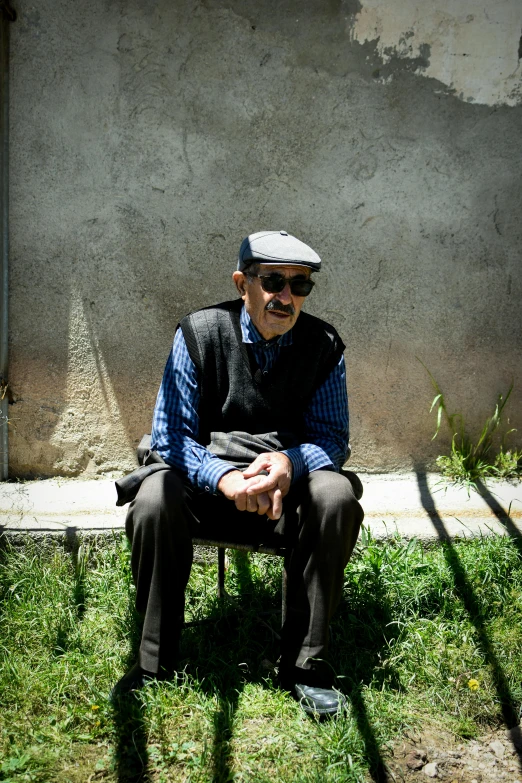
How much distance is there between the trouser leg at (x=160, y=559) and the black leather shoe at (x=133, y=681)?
5 centimetres

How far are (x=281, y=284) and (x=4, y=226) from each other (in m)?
1.94

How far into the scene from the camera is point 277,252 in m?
2.89

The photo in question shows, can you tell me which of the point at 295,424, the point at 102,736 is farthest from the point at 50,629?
the point at 295,424

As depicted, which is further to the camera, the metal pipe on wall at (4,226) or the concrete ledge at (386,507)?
the metal pipe on wall at (4,226)

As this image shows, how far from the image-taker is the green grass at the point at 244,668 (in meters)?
2.44

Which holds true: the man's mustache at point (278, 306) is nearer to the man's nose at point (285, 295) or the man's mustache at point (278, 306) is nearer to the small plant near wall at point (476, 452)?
the man's nose at point (285, 295)

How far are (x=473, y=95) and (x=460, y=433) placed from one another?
6.73 ft

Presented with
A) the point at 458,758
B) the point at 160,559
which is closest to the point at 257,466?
the point at 160,559

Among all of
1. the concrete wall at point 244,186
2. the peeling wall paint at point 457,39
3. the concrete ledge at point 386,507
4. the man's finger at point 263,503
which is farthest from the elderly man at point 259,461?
the peeling wall paint at point 457,39

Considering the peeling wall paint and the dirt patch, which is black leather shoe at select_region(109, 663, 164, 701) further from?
the peeling wall paint

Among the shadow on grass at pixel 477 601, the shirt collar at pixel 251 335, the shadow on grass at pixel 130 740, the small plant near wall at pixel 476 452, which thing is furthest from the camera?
the small plant near wall at pixel 476 452

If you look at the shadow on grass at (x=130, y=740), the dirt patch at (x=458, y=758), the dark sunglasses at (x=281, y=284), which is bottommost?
the dirt patch at (x=458, y=758)

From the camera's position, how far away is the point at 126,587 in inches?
132

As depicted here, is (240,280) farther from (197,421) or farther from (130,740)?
(130,740)
